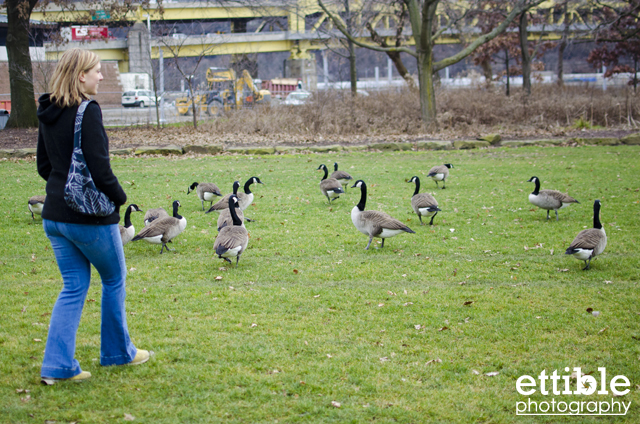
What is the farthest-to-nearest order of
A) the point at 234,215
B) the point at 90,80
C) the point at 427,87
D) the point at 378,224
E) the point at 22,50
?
1. the point at 427,87
2. the point at 22,50
3. the point at 378,224
4. the point at 234,215
5. the point at 90,80

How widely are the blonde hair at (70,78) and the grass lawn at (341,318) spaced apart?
7.99 ft

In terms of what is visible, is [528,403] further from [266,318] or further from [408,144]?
[408,144]

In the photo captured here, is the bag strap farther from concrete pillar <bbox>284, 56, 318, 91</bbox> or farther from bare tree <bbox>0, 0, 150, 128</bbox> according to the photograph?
concrete pillar <bbox>284, 56, 318, 91</bbox>

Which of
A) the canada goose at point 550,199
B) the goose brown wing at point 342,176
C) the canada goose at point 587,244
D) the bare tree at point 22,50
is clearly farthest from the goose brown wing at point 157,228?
the bare tree at point 22,50

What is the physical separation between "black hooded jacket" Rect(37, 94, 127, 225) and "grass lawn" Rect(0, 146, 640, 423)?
156 cm

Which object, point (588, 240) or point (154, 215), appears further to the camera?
point (154, 215)

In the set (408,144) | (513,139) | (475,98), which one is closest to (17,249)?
(408,144)

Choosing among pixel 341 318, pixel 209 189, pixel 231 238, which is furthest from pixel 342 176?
pixel 341 318

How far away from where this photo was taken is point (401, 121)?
2842cm

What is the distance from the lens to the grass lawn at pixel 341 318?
4.46 m

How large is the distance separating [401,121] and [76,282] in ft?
83.8

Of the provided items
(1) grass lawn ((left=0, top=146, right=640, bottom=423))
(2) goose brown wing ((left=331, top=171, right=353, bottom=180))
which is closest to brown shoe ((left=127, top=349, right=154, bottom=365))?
(1) grass lawn ((left=0, top=146, right=640, bottom=423))

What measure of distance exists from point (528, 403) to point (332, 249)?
5173 mm

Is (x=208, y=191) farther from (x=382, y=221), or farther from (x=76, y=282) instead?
(x=76, y=282)
